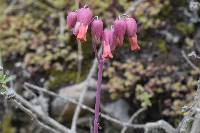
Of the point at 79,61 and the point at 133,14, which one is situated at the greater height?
the point at 133,14

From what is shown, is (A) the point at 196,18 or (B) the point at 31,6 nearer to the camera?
(A) the point at 196,18

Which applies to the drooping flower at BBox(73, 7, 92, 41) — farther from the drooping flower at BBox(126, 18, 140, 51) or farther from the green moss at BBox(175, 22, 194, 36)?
the green moss at BBox(175, 22, 194, 36)

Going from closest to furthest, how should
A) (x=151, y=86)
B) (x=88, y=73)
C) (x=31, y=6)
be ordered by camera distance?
(x=151, y=86) → (x=88, y=73) → (x=31, y=6)

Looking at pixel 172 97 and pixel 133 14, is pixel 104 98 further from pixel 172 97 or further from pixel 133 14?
pixel 133 14

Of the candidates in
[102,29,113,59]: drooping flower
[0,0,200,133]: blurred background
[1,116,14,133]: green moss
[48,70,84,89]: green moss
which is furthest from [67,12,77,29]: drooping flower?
[1,116,14,133]: green moss

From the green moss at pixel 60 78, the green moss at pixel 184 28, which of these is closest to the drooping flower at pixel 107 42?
the green moss at pixel 60 78

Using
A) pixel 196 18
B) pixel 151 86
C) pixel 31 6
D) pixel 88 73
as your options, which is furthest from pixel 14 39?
pixel 196 18

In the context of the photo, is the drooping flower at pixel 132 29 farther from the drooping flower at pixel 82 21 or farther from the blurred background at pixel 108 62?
the blurred background at pixel 108 62
